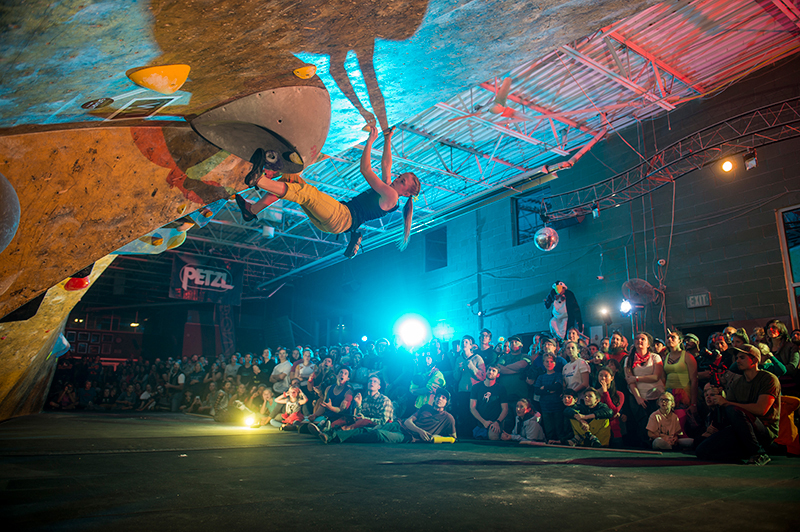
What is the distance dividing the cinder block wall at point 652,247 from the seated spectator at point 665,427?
14.5 ft

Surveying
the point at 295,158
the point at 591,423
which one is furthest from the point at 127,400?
the point at 295,158

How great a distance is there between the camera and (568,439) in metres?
5.58

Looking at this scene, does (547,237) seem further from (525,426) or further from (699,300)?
(525,426)

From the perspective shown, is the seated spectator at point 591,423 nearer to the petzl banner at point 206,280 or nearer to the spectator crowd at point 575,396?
the spectator crowd at point 575,396

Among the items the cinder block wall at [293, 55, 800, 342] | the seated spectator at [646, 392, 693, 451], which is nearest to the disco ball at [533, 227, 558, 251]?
the cinder block wall at [293, 55, 800, 342]

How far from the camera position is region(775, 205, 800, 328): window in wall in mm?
7805

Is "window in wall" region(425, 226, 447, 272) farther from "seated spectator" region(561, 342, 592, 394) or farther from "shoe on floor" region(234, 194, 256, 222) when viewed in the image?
"shoe on floor" region(234, 194, 256, 222)

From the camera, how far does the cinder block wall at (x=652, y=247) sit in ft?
27.2

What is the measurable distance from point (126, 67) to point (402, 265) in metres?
14.3

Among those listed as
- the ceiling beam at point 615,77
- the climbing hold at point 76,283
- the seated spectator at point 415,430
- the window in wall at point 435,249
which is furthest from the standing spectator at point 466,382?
the window in wall at point 435,249

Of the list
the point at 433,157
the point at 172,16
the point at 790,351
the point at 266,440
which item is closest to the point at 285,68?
the point at 172,16

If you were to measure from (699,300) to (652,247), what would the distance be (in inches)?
58.5

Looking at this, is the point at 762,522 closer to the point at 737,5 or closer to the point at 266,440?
the point at 266,440

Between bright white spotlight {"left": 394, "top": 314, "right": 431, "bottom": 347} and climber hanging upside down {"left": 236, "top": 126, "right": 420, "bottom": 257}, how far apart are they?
10.9m
